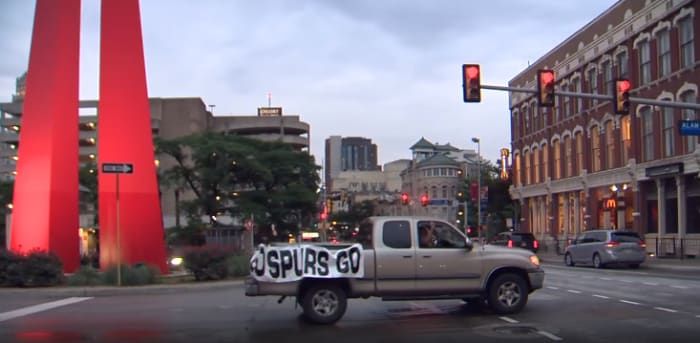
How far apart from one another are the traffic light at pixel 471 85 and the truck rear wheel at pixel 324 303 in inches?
401

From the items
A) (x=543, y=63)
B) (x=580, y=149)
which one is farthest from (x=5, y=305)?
(x=543, y=63)

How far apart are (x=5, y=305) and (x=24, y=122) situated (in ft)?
32.7

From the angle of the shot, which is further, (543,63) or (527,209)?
(527,209)

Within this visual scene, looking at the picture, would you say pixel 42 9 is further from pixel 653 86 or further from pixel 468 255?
pixel 653 86

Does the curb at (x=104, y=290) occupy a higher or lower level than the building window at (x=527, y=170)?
lower

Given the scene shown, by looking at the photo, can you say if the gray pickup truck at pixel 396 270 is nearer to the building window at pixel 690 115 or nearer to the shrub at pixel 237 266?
the shrub at pixel 237 266

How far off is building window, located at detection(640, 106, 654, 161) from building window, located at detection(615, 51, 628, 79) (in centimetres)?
282

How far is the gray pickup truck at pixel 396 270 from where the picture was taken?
43.0 feet

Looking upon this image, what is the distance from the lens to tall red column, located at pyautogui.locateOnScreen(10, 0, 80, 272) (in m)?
24.8

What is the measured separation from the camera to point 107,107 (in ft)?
82.7

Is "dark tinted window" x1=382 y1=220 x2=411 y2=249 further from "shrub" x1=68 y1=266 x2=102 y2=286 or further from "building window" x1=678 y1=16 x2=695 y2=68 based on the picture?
"building window" x1=678 y1=16 x2=695 y2=68

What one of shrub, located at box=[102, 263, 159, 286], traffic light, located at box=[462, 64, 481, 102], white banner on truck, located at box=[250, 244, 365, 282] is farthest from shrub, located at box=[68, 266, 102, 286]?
traffic light, located at box=[462, 64, 481, 102]

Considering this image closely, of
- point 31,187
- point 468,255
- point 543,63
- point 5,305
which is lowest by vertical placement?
point 5,305

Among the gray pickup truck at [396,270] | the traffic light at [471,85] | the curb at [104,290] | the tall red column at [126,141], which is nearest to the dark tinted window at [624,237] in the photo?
the traffic light at [471,85]
